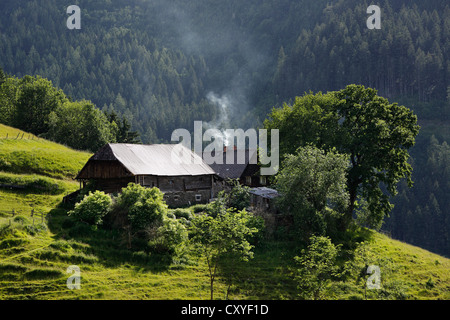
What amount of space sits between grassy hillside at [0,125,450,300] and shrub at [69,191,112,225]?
1.08 m

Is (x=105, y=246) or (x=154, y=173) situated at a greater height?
(x=154, y=173)

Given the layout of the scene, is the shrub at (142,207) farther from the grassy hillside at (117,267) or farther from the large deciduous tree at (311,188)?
the large deciduous tree at (311,188)

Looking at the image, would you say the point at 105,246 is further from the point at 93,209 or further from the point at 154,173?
the point at 154,173

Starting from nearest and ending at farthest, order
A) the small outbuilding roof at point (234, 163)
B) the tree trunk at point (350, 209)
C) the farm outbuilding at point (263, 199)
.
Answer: the farm outbuilding at point (263, 199) → the tree trunk at point (350, 209) → the small outbuilding roof at point (234, 163)

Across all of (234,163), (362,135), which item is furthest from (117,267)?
(234,163)

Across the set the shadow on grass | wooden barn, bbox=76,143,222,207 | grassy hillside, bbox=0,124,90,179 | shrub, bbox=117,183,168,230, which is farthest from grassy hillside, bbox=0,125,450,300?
wooden barn, bbox=76,143,222,207

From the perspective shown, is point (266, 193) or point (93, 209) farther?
point (266, 193)

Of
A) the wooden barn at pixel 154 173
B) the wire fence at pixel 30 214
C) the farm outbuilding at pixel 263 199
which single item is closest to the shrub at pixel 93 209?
the wire fence at pixel 30 214

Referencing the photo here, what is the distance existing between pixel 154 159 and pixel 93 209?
48.7ft

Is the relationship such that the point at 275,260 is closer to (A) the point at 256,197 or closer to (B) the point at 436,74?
(A) the point at 256,197

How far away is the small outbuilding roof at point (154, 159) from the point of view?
50.3 metres

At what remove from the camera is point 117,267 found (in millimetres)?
35719

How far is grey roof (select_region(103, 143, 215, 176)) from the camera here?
50.7m
